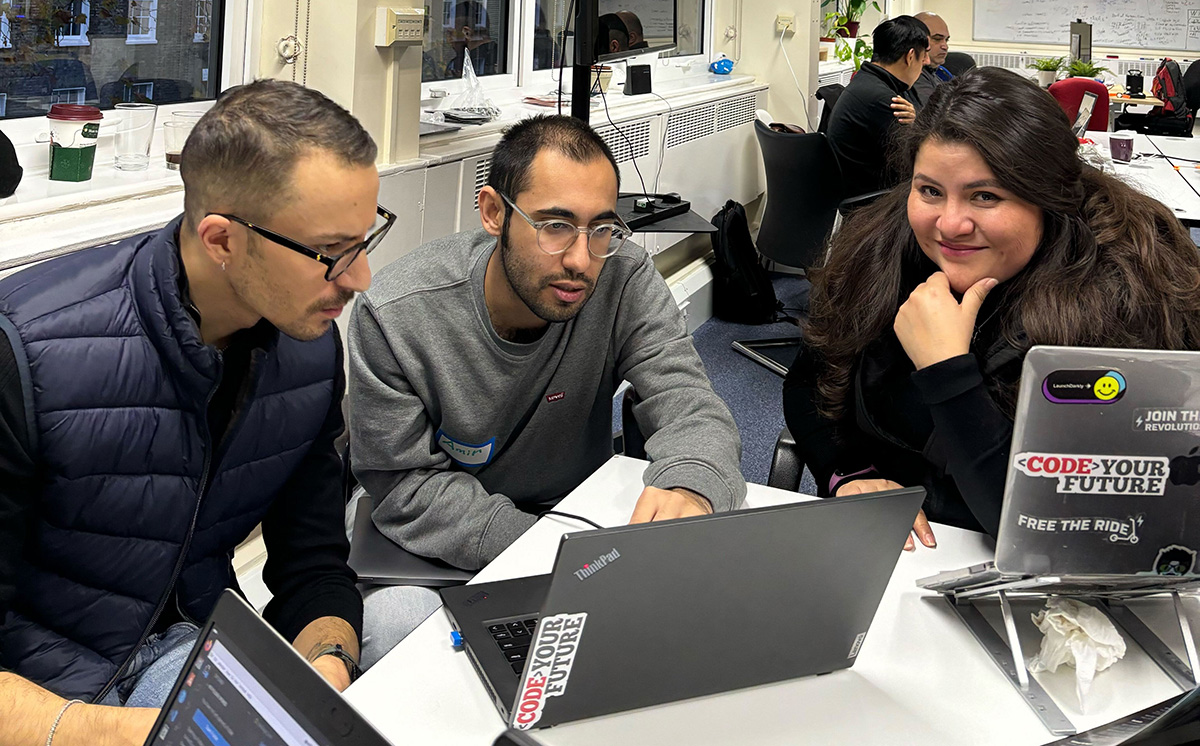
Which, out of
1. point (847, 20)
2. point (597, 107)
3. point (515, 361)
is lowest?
point (515, 361)

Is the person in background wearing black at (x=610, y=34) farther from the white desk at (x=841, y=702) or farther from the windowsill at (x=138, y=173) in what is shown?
the white desk at (x=841, y=702)

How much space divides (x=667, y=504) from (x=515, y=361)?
0.41 meters

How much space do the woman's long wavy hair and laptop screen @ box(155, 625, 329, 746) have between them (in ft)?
4.08

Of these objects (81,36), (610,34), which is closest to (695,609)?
(81,36)

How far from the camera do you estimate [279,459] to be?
139 cm

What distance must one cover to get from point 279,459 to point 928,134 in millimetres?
1124

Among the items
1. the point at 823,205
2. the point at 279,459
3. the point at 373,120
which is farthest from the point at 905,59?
the point at 279,459

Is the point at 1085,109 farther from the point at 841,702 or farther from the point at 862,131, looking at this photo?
the point at 841,702

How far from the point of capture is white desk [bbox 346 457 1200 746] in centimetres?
105

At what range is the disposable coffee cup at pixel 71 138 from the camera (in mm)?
1979

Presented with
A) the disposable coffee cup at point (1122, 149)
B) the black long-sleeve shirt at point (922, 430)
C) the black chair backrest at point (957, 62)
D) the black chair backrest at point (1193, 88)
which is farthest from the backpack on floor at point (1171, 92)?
the black long-sleeve shirt at point (922, 430)

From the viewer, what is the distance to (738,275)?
15.6ft

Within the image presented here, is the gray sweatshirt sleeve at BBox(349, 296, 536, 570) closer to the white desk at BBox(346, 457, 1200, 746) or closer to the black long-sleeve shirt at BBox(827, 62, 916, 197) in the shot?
the white desk at BBox(346, 457, 1200, 746)

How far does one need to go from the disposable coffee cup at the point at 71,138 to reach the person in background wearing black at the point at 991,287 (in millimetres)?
1506
